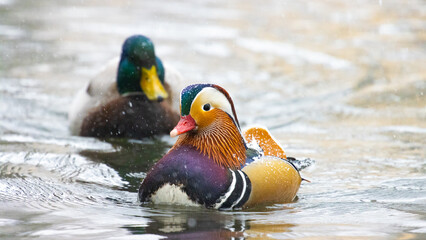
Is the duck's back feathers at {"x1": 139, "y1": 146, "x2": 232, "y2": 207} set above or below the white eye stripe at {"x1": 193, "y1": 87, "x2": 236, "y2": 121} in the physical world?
below

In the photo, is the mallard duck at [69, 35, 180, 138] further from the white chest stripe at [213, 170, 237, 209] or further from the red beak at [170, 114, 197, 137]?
the white chest stripe at [213, 170, 237, 209]

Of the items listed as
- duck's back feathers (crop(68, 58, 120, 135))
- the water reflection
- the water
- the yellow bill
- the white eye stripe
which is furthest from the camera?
duck's back feathers (crop(68, 58, 120, 135))

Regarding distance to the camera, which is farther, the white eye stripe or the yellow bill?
the yellow bill

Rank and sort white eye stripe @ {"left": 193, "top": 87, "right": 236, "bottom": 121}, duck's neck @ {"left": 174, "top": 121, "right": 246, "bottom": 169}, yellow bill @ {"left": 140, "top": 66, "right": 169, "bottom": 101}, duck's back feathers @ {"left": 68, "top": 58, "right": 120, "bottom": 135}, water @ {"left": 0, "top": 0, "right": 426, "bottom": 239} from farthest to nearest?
duck's back feathers @ {"left": 68, "top": 58, "right": 120, "bottom": 135} → yellow bill @ {"left": 140, "top": 66, "right": 169, "bottom": 101} → duck's neck @ {"left": 174, "top": 121, "right": 246, "bottom": 169} → white eye stripe @ {"left": 193, "top": 87, "right": 236, "bottom": 121} → water @ {"left": 0, "top": 0, "right": 426, "bottom": 239}

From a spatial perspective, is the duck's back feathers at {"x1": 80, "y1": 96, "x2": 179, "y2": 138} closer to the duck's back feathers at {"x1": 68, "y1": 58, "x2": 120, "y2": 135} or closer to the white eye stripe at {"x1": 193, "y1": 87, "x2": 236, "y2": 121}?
the duck's back feathers at {"x1": 68, "y1": 58, "x2": 120, "y2": 135}

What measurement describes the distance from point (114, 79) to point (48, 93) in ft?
5.55

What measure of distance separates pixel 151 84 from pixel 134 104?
0.98ft

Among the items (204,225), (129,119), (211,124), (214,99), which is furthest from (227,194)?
(129,119)

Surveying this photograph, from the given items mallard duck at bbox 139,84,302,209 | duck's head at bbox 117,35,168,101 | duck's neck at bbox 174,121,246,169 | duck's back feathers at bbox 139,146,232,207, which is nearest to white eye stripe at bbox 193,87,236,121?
mallard duck at bbox 139,84,302,209

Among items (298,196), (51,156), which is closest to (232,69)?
(51,156)

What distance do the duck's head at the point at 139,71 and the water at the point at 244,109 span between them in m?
0.57

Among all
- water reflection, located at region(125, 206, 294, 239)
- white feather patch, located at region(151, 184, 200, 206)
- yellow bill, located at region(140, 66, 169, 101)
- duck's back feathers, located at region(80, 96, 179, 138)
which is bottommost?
water reflection, located at region(125, 206, 294, 239)

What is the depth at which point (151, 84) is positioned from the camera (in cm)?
900

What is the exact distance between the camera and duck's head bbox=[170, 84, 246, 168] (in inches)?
232
